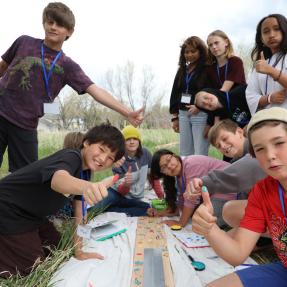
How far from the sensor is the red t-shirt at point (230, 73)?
316cm

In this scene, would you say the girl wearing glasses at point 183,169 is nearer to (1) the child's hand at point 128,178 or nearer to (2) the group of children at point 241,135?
(2) the group of children at point 241,135

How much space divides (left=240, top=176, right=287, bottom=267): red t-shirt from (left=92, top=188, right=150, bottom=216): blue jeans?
1.92 metres

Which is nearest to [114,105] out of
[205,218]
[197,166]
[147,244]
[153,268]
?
[197,166]

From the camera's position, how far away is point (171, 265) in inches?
80.0

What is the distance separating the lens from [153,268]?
Answer: 6.44 ft

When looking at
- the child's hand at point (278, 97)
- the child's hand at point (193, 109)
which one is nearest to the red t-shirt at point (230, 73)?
the child's hand at point (193, 109)

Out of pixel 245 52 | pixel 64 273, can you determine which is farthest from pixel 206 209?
pixel 245 52

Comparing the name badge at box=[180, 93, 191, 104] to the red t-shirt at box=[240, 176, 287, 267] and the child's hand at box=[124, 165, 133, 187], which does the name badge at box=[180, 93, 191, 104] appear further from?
the red t-shirt at box=[240, 176, 287, 267]

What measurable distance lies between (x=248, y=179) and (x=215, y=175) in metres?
0.21

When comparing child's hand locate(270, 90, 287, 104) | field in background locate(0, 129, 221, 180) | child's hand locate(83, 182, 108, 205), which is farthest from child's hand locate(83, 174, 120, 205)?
field in background locate(0, 129, 221, 180)

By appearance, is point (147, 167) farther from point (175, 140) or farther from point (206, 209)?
point (175, 140)

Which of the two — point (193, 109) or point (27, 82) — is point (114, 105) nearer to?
point (27, 82)

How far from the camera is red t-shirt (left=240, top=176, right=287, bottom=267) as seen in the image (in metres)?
1.41

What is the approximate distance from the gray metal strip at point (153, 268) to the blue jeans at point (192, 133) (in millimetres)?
1422
